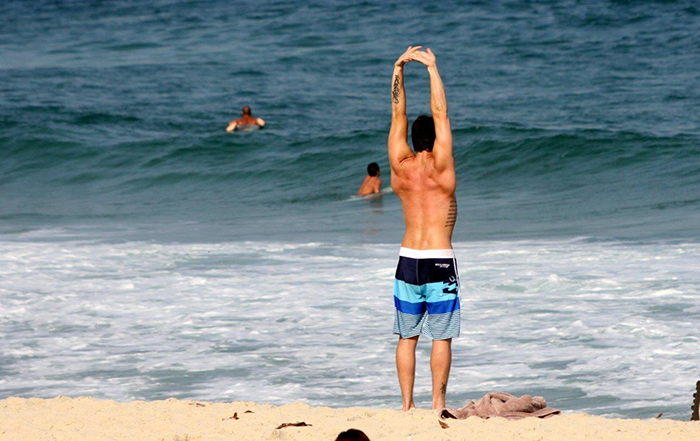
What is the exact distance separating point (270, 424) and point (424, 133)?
177 centimetres

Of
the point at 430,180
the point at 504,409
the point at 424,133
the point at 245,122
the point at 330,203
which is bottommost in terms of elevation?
the point at 504,409

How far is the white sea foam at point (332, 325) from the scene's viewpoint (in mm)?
6676

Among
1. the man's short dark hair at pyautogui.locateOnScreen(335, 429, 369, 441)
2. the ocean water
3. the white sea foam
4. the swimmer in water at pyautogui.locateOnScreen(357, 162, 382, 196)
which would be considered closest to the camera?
the man's short dark hair at pyautogui.locateOnScreen(335, 429, 369, 441)

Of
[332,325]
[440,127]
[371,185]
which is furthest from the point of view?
[371,185]

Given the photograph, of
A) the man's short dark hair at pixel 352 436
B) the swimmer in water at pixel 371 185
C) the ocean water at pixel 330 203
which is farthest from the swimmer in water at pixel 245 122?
the man's short dark hair at pixel 352 436

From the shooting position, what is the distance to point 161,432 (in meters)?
5.17

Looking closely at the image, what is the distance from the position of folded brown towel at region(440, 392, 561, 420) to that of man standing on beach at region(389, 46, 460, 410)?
0.32m

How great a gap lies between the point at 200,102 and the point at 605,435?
969 inches

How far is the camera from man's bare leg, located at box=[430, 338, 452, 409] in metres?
5.57

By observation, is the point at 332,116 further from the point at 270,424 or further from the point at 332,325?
the point at 270,424

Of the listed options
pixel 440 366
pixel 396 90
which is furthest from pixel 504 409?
pixel 396 90

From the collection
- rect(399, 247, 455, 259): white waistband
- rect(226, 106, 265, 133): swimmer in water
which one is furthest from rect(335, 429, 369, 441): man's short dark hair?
rect(226, 106, 265, 133): swimmer in water

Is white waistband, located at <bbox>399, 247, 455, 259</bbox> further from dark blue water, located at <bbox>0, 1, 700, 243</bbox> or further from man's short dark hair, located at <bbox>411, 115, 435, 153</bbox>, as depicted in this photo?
dark blue water, located at <bbox>0, 1, 700, 243</bbox>

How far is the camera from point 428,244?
5.54 m
